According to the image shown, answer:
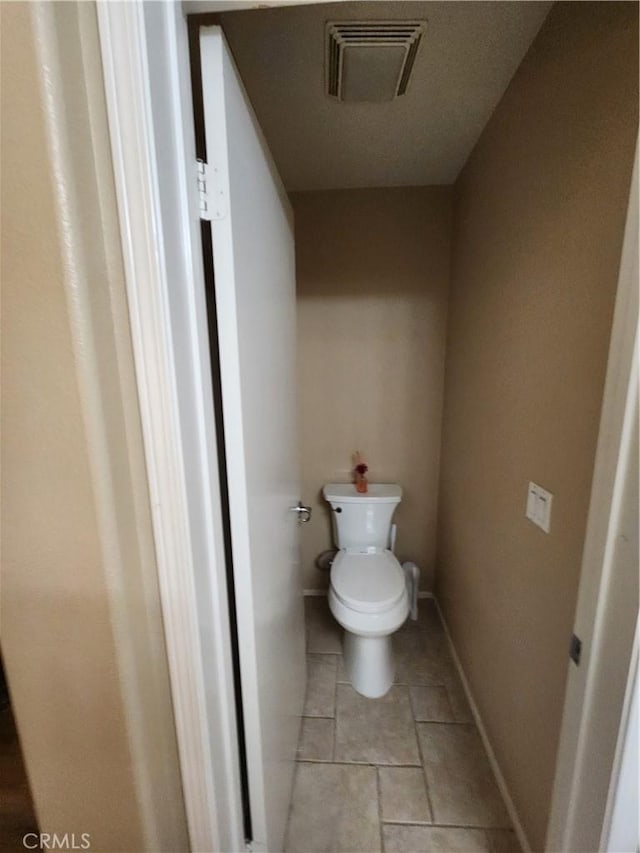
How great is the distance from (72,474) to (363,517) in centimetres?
159

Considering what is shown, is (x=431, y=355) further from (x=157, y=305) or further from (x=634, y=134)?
(x=157, y=305)

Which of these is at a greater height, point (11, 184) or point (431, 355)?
point (11, 184)

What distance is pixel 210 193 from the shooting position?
0.61 meters

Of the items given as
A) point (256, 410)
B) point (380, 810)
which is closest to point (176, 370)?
point (256, 410)

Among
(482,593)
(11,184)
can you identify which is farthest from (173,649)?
(482,593)

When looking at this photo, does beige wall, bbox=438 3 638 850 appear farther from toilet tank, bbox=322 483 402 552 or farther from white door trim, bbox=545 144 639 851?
toilet tank, bbox=322 483 402 552

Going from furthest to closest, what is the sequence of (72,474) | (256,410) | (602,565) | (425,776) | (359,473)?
(359,473) → (425,776) → (256,410) → (602,565) → (72,474)

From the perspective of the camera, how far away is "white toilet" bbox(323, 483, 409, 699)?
4.77 ft

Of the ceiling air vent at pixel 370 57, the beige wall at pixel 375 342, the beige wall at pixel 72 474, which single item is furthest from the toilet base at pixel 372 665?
the ceiling air vent at pixel 370 57

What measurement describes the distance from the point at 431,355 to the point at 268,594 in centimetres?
152

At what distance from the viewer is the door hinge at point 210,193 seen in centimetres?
60

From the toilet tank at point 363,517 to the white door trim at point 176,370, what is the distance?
4.10 ft

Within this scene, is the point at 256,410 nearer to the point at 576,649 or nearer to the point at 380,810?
the point at 576,649

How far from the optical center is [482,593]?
138cm
